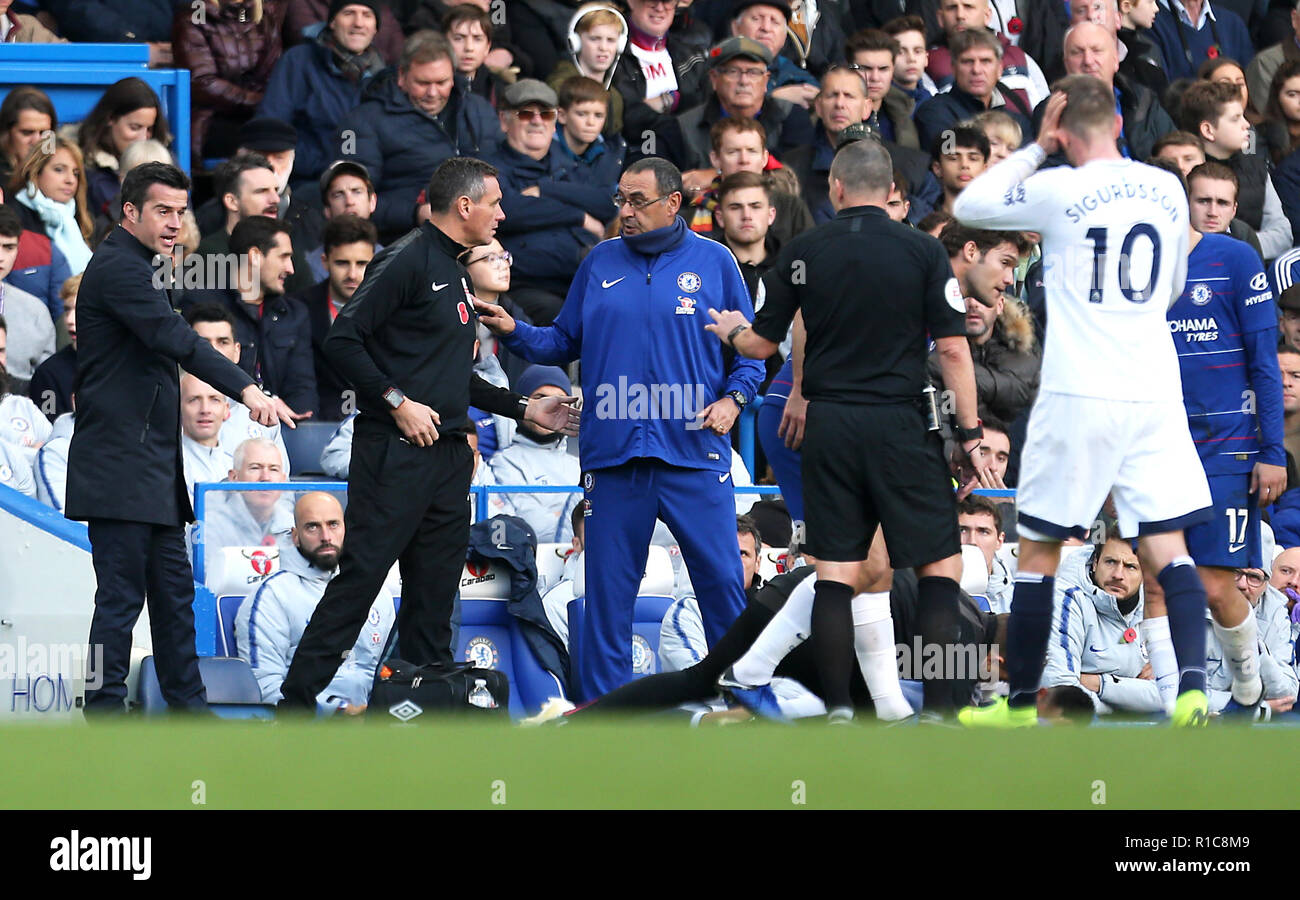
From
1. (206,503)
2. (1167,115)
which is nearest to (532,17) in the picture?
(1167,115)

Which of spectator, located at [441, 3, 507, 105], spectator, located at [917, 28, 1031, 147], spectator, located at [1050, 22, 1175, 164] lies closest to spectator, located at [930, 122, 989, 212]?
spectator, located at [917, 28, 1031, 147]

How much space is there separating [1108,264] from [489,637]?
3.35 m

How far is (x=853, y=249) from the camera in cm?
727

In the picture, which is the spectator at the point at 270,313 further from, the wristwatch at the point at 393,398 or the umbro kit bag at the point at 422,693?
the umbro kit bag at the point at 422,693

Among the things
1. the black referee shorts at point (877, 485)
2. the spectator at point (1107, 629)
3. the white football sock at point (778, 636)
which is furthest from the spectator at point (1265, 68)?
the white football sock at point (778, 636)

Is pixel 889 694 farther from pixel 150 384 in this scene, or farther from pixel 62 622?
pixel 62 622

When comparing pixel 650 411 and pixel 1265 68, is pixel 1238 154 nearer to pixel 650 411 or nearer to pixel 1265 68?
pixel 1265 68

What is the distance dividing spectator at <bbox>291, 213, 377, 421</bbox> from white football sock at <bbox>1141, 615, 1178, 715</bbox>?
4752 millimetres

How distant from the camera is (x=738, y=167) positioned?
11648mm

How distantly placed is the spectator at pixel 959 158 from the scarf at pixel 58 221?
497cm

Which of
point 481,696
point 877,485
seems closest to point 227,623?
point 481,696

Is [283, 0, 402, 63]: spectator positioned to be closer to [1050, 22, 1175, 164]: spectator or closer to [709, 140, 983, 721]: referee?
[1050, 22, 1175, 164]: spectator

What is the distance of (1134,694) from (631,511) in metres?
2.43

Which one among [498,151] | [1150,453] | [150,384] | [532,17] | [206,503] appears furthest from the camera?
[532,17]
